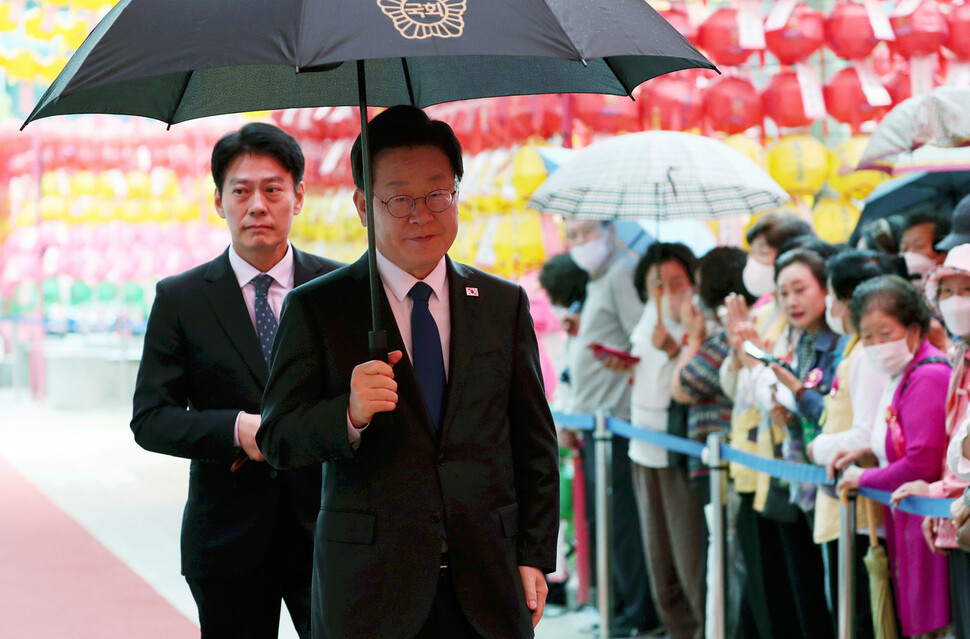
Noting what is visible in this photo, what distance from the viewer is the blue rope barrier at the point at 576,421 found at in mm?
5203

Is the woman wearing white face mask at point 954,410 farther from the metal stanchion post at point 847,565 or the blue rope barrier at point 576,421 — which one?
the blue rope barrier at point 576,421

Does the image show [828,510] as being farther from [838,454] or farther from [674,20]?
[674,20]

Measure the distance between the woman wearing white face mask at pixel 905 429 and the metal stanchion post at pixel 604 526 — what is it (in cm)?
143

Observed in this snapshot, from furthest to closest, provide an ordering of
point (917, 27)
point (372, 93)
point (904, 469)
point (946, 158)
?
point (917, 27) < point (946, 158) < point (904, 469) < point (372, 93)

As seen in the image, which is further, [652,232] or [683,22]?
[652,232]

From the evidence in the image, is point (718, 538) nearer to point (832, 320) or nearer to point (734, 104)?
point (832, 320)

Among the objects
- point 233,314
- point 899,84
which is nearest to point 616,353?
point 899,84

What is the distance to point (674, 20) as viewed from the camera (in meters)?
5.68

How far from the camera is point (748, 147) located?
5.75 meters

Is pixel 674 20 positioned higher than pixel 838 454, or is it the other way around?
pixel 674 20

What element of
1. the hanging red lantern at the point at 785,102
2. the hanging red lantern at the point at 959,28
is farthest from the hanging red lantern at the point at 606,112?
the hanging red lantern at the point at 959,28

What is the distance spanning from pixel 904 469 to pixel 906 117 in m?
1.39

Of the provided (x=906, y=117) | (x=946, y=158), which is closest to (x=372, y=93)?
(x=906, y=117)

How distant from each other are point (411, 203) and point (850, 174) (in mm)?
3977
